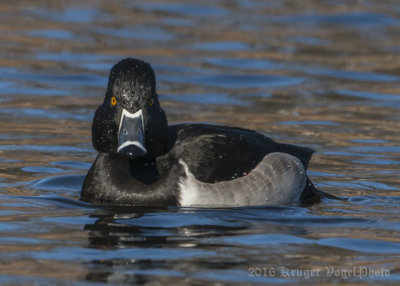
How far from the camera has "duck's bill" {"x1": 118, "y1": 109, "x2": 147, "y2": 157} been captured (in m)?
→ 7.47

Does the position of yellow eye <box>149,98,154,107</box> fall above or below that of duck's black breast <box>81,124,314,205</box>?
above

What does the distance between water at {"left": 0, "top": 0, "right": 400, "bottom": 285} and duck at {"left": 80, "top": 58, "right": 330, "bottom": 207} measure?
0.15 metres

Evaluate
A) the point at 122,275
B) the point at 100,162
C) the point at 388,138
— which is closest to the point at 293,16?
the point at 388,138

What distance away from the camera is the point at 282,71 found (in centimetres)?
1483

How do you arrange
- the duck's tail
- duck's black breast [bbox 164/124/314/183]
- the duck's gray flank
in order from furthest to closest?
the duck's tail, duck's black breast [bbox 164/124/314/183], the duck's gray flank

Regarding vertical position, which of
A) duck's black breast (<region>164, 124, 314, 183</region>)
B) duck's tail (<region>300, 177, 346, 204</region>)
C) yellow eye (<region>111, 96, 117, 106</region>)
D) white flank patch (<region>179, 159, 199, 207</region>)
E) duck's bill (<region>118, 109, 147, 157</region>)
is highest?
yellow eye (<region>111, 96, 117, 106</region>)

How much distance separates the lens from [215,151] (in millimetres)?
8055

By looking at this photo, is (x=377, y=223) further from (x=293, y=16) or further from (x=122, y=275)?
(x=293, y=16)

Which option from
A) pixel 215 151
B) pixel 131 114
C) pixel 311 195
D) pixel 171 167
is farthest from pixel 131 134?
pixel 311 195

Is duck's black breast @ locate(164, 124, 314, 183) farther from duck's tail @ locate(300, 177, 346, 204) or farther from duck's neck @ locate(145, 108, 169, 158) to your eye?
duck's tail @ locate(300, 177, 346, 204)

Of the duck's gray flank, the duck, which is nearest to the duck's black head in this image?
the duck

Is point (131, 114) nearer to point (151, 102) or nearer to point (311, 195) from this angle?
point (151, 102)

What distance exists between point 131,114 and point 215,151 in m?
0.77

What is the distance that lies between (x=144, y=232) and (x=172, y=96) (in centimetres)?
613
